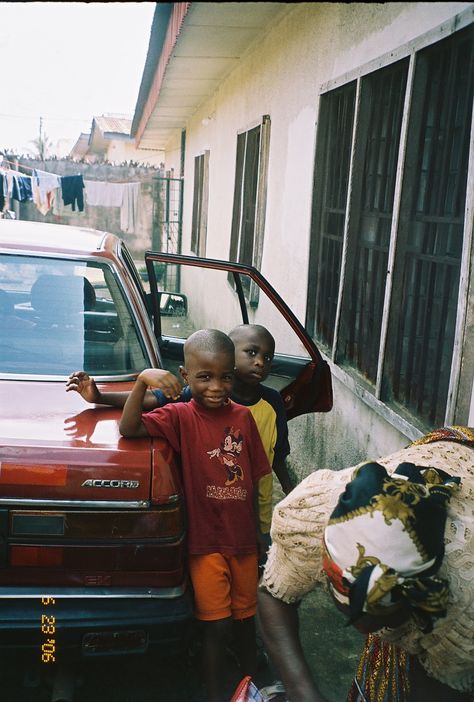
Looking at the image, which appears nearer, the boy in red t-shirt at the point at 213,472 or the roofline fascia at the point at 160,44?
the boy in red t-shirt at the point at 213,472

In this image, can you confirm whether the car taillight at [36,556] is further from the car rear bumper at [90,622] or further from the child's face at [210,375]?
the child's face at [210,375]

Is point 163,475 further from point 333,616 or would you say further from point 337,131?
point 337,131

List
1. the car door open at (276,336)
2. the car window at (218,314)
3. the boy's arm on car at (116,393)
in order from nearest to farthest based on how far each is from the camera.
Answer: the boy's arm on car at (116,393)
the car door open at (276,336)
the car window at (218,314)

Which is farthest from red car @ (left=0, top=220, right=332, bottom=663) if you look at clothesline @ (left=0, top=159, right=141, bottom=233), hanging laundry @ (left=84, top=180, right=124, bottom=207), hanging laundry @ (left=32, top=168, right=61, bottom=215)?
hanging laundry @ (left=84, top=180, right=124, bottom=207)

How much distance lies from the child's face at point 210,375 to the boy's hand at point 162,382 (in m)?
0.08

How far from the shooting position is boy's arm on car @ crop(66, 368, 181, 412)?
2826mm

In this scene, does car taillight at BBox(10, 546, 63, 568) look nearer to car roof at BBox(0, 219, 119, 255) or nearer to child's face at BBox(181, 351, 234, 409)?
child's face at BBox(181, 351, 234, 409)

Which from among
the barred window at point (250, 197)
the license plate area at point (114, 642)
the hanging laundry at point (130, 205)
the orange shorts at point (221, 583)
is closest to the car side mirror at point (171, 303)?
the orange shorts at point (221, 583)

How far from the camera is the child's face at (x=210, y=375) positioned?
9.09 feet

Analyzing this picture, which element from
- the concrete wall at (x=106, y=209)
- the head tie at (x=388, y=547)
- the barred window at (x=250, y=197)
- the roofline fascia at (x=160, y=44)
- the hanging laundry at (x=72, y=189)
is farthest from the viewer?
the concrete wall at (x=106, y=209)

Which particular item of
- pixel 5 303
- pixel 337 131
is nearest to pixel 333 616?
pixel 5 303

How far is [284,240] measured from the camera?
21.2 feet

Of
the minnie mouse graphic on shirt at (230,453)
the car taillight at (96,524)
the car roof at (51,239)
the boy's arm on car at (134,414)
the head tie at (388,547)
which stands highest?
the car roof at (51,239)

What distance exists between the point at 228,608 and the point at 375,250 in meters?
2.36
